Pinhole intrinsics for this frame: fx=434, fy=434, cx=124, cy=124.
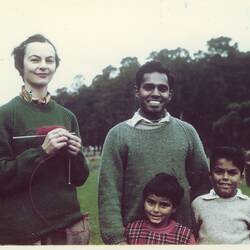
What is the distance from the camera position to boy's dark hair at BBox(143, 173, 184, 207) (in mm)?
1378

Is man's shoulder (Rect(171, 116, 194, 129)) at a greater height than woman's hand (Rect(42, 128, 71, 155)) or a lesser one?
greater

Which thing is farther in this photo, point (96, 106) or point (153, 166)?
point (96, 106)

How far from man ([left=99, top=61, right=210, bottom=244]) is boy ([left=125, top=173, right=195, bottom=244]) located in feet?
0.08

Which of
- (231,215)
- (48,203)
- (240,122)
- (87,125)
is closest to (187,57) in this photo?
(240,122)

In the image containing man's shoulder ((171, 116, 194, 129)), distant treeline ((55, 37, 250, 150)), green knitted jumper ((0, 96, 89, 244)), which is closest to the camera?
green knitted jumper ((0, 96, 89, 244))

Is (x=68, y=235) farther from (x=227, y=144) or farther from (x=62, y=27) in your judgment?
(x=62, y=27)

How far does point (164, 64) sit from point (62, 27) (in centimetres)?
47

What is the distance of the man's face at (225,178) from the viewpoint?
56.4 inches

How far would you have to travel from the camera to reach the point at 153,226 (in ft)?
4.57

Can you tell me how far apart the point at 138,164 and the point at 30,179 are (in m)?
0.35

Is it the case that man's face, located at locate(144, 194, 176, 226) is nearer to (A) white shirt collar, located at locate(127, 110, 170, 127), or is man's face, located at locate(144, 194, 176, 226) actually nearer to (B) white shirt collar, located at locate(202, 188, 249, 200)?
(B) white shirt collar, located at locate(202, 188, 249, 200)

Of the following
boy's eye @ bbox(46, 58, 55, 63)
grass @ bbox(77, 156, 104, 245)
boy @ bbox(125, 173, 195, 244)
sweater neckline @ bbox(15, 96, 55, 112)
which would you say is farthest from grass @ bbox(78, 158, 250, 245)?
boy's eye @ bbox(46, 58, 55, 63)

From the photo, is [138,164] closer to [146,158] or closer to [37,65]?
[146,158]

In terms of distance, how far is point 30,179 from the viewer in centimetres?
138
